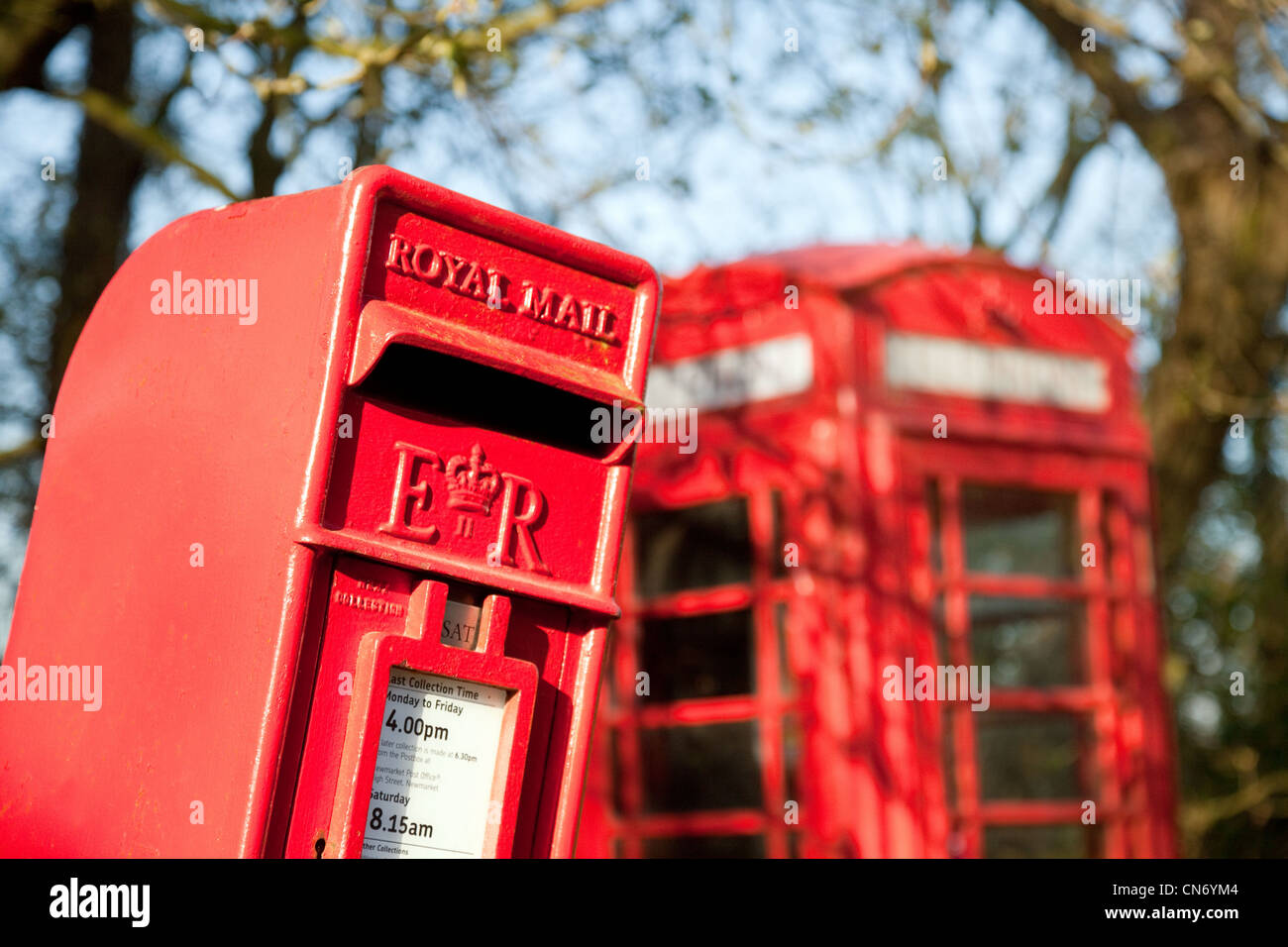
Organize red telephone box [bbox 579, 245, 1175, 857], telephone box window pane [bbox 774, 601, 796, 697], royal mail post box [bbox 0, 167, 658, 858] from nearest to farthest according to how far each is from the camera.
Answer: royal mail post box [bbox 0, 167, 658, 858] → red telephone box [bbox 579, 245, 1175, 857] → telephone box window pane [bbox 774, 601, 796, 697]

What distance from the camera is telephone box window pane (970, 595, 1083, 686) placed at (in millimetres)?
4727

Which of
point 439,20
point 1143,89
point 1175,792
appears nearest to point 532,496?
point 439,20

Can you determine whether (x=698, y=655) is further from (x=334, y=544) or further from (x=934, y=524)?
(x=334, y=544)

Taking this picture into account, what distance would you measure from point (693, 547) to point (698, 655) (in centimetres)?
37

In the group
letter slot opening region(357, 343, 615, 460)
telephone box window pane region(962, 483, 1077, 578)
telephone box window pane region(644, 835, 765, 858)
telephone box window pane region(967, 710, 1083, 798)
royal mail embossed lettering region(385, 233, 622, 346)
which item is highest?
telephone box window pane region(962, 483, 1077, 578)

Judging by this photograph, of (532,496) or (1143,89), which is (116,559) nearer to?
(532,496)

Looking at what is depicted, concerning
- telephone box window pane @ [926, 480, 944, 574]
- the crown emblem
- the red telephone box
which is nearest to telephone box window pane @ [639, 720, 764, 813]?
the red telephone box

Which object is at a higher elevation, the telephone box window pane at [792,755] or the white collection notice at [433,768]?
the telephone box window pane at [792,755]

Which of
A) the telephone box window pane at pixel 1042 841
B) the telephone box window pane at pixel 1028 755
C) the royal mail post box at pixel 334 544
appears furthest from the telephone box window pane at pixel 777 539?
the royal mail post box at pixel 334 544

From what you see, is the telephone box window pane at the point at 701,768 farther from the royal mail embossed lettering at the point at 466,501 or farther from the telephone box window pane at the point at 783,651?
the royal mail embossed lettering at the point at 466,501

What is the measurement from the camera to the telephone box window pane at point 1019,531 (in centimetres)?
464

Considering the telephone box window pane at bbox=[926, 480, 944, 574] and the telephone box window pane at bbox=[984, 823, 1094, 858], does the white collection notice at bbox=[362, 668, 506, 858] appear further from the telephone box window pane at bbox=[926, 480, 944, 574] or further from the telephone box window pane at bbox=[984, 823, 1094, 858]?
the telephone box window pane at bbox=[984, 823, 1094, 858]

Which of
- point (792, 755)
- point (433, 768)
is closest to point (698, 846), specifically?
point (792, 755)

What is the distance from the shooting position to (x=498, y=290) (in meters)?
1.92
